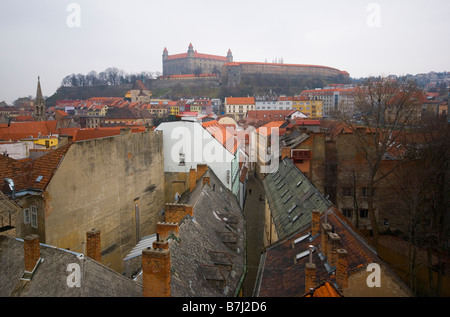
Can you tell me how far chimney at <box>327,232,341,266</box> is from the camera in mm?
10883

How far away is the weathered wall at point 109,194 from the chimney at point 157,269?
892 cm

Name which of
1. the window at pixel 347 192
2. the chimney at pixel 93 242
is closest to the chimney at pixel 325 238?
the chimney at pixel 93 242

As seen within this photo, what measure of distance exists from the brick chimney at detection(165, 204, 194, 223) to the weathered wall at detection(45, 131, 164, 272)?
17.8 feet

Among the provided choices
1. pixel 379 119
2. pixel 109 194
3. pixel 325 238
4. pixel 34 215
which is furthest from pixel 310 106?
pixel 325 238

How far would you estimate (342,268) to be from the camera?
1001cm

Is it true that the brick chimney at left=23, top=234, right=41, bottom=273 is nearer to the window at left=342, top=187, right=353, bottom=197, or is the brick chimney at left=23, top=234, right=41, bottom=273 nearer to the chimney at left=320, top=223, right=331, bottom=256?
the chimney at left=320, top=223, right=331, bottom=256

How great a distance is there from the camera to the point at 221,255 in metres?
15.1

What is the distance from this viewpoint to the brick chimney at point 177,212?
15734mm

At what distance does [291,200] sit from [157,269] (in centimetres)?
1249

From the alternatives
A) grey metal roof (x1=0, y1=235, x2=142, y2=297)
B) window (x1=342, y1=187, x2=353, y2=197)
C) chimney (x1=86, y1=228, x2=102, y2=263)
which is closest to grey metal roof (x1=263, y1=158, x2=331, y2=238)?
window (x1=342, y1=187, x2=353, y2=197)

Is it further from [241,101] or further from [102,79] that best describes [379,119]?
[102,79]

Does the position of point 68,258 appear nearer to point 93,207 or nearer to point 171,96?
point 93,207

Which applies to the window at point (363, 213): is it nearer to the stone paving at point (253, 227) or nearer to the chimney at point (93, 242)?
the stone paving at point (253, 227)
